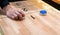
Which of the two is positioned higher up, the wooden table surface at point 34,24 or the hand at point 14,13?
the hand at point 14,13

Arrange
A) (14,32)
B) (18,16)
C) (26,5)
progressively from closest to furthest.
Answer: (14,32), (18,16), (26,5)

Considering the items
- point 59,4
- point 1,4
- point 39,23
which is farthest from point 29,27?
point 59,4

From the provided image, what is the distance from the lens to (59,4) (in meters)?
1.08

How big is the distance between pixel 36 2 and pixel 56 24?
420 mm

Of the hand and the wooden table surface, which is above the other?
the hand

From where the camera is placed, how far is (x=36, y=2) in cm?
115

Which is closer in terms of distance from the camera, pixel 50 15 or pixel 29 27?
pixel 29 27

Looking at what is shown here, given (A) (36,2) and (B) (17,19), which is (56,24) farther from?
(A) (36,2)

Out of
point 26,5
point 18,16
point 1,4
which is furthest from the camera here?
point 26,5

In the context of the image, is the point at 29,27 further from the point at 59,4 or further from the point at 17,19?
the point at 59,4

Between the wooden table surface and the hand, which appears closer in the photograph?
the wooden table surface

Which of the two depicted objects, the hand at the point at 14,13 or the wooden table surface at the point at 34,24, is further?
the hand at the point at 14,13

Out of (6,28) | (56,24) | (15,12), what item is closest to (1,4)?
(15,12)

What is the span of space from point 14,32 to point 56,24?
25 centimetres
